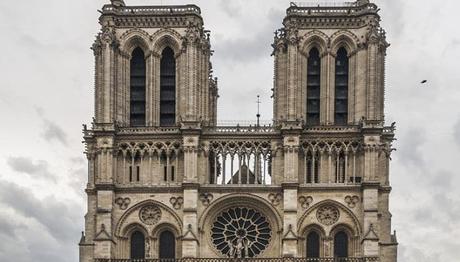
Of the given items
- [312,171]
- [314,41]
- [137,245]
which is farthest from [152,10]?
[137,245]

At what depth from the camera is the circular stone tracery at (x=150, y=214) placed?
2601 inches

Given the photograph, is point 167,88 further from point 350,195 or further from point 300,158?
point 350,195

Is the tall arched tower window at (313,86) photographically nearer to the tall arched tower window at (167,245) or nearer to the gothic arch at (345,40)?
the gothic arch at (345,40)

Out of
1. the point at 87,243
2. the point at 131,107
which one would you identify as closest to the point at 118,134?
the point at 131,107

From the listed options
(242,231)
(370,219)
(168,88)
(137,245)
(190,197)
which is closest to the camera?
(370,219)

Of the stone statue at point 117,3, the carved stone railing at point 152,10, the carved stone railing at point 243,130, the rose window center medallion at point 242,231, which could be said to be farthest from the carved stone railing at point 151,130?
the stone statue at point 117,3

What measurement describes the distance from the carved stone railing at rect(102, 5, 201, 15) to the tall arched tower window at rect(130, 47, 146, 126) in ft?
9.80

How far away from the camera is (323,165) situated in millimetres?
66375

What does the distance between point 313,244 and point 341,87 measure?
12.6 m

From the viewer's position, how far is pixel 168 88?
69.1 meters

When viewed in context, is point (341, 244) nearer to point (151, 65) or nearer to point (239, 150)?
point (239, 150)

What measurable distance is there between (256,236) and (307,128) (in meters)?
9.14

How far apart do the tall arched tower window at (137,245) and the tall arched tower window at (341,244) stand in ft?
47.9

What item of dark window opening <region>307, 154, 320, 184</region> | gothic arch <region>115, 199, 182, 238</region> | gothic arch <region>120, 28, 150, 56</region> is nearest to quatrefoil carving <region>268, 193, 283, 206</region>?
dark window opening <region>307, 154, 320, 184</region>
